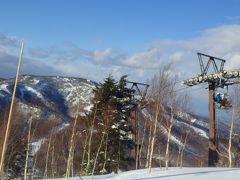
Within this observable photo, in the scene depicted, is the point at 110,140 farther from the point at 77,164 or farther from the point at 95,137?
the point at 77,164

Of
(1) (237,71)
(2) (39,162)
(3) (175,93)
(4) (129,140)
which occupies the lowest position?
(2) (39,162)

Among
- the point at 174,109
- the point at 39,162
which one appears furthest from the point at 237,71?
the point at 39,162

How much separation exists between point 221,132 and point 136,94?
23.1 feet

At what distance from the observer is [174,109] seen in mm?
26594

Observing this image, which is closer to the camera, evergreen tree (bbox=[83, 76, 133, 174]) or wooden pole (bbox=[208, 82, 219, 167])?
wooden pole (bbox=[208, 82, 219, 167])

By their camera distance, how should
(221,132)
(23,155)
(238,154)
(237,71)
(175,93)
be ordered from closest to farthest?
(175,93) < (237,71) < (238,154) < (221,132) < (23,155)

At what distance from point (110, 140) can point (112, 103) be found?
2809 millimetres

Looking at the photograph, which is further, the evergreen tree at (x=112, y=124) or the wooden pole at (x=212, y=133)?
the evergreen tree at (x=112, y=124)

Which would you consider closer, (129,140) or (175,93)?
(175,93)

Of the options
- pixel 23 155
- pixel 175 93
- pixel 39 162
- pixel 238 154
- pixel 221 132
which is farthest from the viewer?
pixel 39 162

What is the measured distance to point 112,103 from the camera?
36.2 m

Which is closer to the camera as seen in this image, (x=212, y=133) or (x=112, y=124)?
(x=212, y=133)

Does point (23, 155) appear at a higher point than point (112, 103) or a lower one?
lower

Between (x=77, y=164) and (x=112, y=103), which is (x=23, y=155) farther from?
(x=112, y=103)
